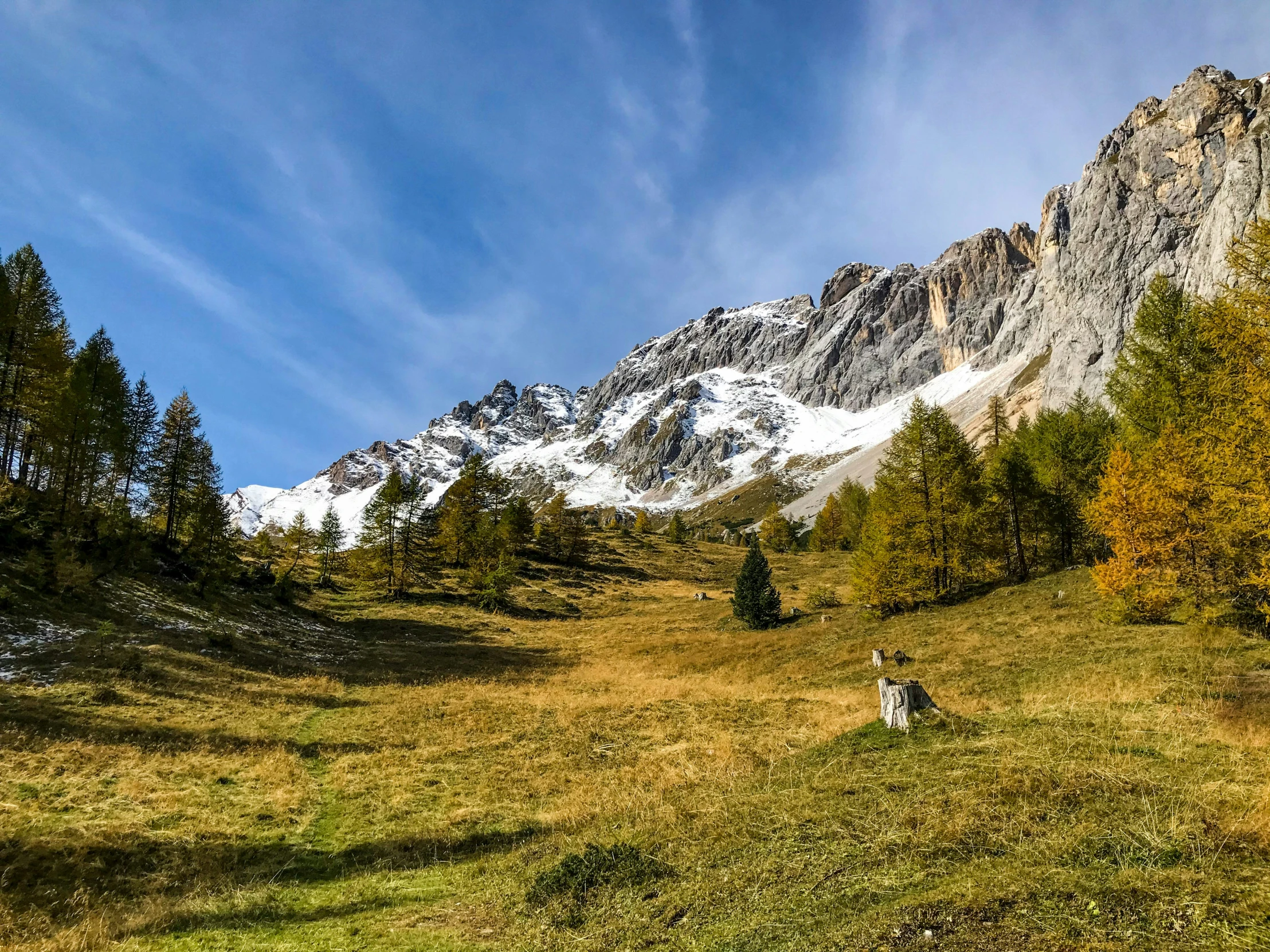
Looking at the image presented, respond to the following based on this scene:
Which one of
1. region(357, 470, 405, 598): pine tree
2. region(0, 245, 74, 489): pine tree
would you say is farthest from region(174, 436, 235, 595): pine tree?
region(357, 470, 405, 598): pine tree

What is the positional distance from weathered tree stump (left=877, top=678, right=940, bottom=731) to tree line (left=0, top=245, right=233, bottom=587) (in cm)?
3226

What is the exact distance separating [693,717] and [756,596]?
2130 cm

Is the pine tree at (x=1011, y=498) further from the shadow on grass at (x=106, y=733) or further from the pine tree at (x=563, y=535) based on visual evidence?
the pine tree at (x=563, y=535)

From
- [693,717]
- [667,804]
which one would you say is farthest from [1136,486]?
[667,804]

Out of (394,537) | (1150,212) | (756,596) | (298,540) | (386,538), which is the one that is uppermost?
(1150,212)

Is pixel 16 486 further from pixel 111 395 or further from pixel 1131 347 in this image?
pixel 1131 347

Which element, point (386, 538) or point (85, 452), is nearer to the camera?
point (85, 452)

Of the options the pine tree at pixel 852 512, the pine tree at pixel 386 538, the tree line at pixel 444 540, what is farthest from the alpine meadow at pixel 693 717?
the pine tree at pixel 852 512

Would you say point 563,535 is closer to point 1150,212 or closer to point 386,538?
point 386,538

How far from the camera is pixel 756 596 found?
3978 cm

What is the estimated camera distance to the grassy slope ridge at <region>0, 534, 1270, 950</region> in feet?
19.1

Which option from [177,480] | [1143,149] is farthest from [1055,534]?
[1143,149]

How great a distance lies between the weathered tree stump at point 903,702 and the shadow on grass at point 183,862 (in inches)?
306

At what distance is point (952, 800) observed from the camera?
8.01 meters
